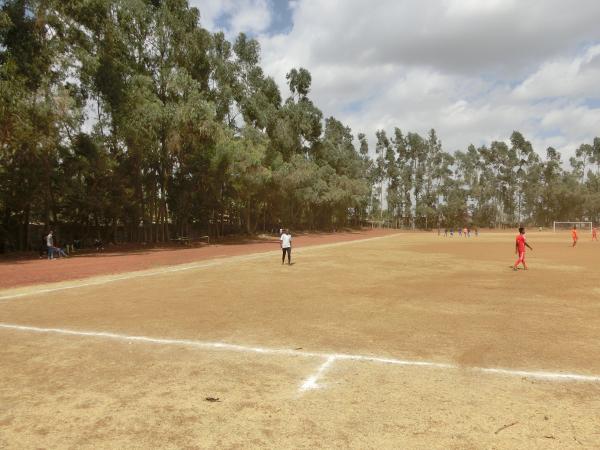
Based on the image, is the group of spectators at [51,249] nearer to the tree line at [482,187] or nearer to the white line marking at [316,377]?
the white line marking at [316,377]

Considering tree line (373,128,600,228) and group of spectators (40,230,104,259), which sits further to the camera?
tree line (373,128,600,228)

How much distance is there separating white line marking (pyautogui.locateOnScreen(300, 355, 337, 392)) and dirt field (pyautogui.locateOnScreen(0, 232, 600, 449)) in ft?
0.09

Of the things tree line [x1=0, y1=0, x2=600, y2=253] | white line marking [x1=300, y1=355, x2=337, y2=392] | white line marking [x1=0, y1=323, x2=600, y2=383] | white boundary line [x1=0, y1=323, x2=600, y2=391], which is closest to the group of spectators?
tree line [x1=0, y1=0, x2=600, y2=253]

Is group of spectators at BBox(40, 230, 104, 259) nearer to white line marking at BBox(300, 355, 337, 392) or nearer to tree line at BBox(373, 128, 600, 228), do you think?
white line marking at BBox(300, 355, 337, 392)

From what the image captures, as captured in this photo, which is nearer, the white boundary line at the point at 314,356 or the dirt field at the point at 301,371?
the dirt field at the point at 301,371

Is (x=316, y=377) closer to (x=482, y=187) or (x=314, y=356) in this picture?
(x=314, y=356)

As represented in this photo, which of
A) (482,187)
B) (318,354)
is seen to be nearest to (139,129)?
(318,354)

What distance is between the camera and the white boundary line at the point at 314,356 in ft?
17.6

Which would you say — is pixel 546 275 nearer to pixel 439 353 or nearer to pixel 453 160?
pixel 439 353

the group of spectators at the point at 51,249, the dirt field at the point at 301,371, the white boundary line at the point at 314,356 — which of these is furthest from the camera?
the group of spectators at the point at 51,249

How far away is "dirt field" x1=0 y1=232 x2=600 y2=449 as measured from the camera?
4.01 m

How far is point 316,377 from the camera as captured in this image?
541 centimetres

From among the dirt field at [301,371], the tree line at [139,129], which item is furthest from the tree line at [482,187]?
the dirt field at [301,371]

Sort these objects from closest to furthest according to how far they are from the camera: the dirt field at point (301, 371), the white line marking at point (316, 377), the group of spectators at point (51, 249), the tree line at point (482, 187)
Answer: the dirt field at point (301, 371) < the white line marking at point (316, 377) < the group of spectators at point (51, 249) < the tree line at point (482, 187)
